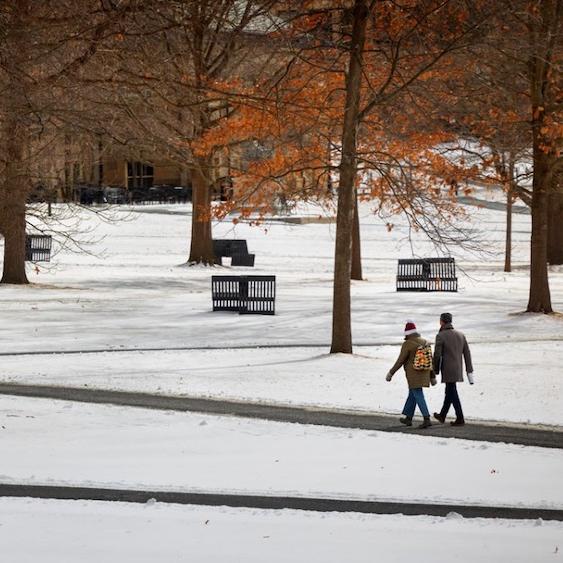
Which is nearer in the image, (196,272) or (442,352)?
(442,352)

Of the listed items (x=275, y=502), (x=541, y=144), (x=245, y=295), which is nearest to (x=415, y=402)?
(x=275, y=502)

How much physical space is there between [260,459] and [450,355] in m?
3.41

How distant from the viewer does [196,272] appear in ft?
141

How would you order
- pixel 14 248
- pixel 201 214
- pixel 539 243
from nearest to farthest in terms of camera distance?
pixel 539 243, pixel 14 248, pixel 201 214

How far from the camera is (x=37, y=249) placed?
46531mm

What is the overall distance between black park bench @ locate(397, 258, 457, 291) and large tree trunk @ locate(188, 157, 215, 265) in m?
7.31

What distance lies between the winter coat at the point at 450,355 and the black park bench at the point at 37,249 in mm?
31118

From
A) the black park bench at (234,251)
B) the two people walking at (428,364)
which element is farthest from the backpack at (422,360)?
the black park bench at (234,251)

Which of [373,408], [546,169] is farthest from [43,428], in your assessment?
[546,169]

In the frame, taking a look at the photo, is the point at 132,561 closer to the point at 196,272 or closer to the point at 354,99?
the point at 354,99

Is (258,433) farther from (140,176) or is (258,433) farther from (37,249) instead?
(140,176)

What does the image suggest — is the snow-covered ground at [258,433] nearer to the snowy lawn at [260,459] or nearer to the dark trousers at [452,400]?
the snowy lawn at [260,459]

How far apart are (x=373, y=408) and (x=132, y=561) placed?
824 cm

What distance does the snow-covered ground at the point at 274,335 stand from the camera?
61.6 ft
